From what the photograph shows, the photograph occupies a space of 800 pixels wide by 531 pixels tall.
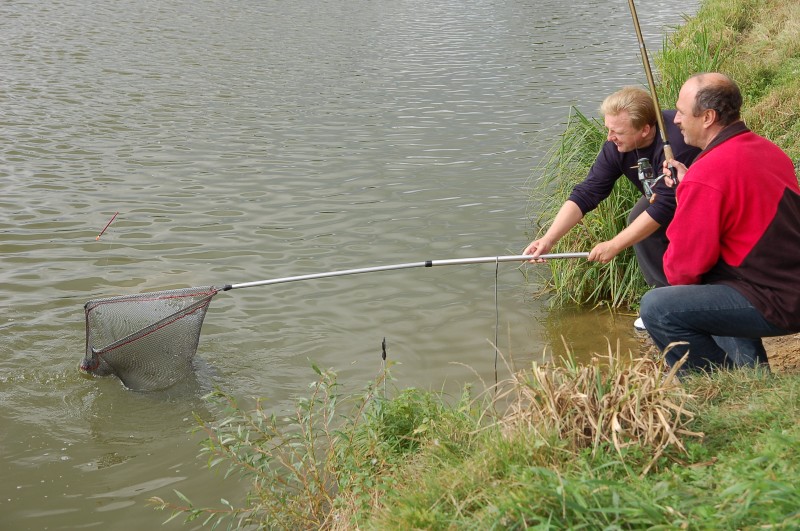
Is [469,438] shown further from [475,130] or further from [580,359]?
[475,130]

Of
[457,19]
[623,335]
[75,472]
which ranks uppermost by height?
[457,19]

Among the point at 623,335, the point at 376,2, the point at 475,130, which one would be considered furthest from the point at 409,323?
the point at 376,2

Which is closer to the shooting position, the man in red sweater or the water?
the man in red sweater

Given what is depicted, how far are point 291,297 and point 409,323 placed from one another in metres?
1.07

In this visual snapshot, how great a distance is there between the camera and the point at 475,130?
11586 millimetres

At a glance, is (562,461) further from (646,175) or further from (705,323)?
(646,175)

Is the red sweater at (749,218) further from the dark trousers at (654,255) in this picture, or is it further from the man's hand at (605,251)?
the dark trousers at (654,255)

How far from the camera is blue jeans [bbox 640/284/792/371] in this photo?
4105mm

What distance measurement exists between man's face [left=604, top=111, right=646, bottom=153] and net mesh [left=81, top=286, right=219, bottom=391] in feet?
8.49

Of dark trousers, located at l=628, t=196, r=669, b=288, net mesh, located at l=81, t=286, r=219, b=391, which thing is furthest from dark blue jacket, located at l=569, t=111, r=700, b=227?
net mesh, located at l=81, t=286, r=219, b=391

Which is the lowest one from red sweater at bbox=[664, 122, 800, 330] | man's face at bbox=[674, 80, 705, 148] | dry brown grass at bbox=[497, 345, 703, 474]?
dry brown grass at bbox=[497, 345, 703, 474]

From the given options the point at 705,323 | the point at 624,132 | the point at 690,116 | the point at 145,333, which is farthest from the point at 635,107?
the point at 145,333

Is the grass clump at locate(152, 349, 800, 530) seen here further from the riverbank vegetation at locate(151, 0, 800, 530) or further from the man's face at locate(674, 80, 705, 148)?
the man's face at locate(674, 80, 705, 148)

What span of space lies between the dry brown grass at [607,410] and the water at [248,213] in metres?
1.15
